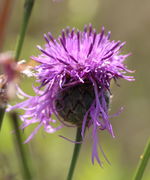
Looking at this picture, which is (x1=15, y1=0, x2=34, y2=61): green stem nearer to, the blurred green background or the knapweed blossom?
the knapweed blossom

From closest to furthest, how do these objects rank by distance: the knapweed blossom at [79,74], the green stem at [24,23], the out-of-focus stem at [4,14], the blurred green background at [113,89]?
the out-of-focus stem at [4,14], the green stem at [24,23], the knapweed blossom at [79,74], the blurred green background at [113,89]

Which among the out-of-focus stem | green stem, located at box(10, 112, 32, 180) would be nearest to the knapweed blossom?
green stem, located at box(10, 112, 32, 180)

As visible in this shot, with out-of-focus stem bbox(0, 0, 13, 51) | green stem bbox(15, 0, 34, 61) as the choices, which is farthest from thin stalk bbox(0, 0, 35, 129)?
out-of-focus stem bbox(0, 0, 13, 51)

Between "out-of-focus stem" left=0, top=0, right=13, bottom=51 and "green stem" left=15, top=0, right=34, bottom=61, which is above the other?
"green stem" left=15, top=0, right=34, bottom=61

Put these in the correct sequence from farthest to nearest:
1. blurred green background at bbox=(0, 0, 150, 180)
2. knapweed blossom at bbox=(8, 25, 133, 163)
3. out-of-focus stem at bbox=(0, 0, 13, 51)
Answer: blurred green background at bbox=(0, 0, 150, 180) → knapweed blossom at bbox=(8, 25, 133, 163) → out-of-focus stem at bbox=(0, 0, 13, 51)

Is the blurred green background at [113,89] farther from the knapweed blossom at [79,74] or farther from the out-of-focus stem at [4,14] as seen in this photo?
the out-of-focus stem at [4,14]

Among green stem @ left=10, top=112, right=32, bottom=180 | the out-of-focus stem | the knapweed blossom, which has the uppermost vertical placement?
the knapweed blossom

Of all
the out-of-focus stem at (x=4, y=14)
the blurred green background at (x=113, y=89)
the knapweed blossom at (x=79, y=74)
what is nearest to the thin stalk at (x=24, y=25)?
the knapweed blossom at (x=79, y=74)

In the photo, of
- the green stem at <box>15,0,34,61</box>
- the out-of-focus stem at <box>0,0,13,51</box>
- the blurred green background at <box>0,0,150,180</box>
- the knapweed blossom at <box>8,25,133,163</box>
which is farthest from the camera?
the blurred green background at <box>0,0,150,180</box>

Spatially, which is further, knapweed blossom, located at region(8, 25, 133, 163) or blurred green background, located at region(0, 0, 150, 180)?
blurred green background, located at region(0, 0, 150, 180)
